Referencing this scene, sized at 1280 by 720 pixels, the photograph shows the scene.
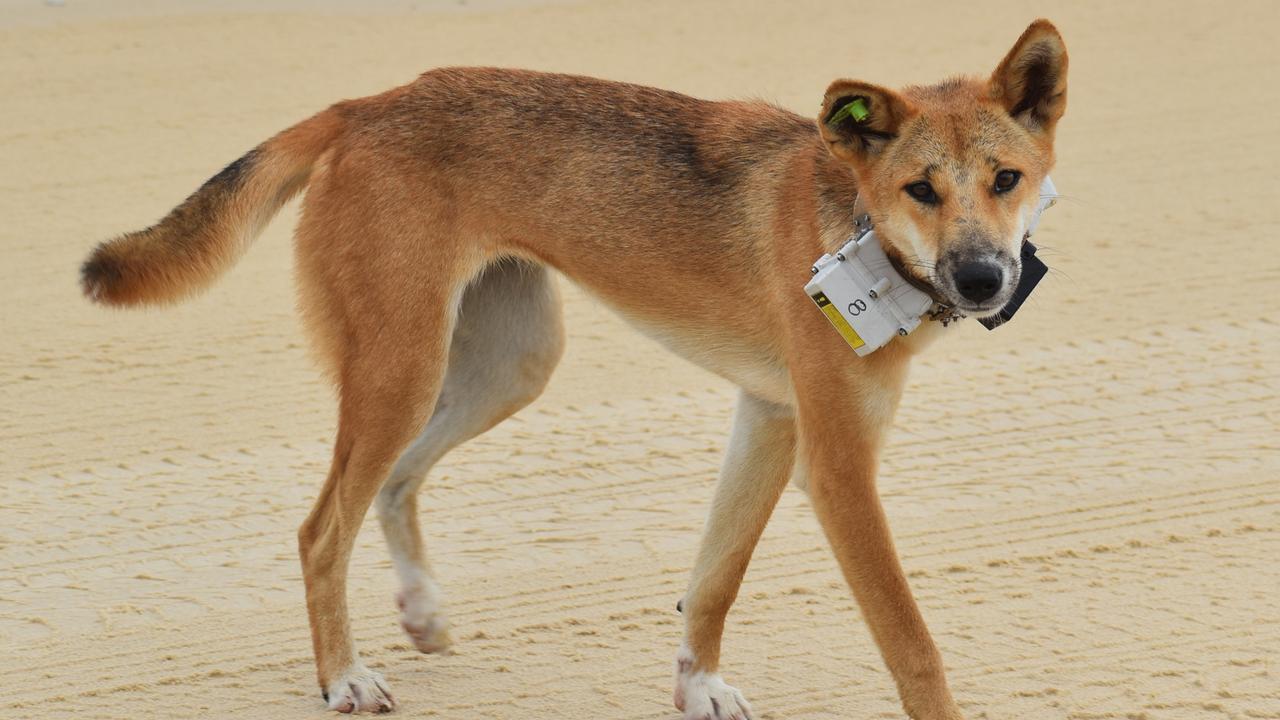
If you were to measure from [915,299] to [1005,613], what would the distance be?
144cm

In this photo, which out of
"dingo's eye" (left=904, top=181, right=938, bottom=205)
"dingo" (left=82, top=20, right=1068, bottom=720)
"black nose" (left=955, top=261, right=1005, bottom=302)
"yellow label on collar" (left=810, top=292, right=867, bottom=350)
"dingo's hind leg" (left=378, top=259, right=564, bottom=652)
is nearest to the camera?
"black nose" (left=955, top=261, right=1005, bottom=302)

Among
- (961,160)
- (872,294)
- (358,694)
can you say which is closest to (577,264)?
(872,294)

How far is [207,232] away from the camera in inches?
209

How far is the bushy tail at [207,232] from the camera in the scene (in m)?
5.25

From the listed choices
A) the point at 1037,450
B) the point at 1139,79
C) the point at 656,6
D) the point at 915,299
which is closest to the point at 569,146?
the point at 915,299

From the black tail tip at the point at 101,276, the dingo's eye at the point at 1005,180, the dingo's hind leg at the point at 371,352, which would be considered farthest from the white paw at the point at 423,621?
the dingo's eye at the point at 1005,180

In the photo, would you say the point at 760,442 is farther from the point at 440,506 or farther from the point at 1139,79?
the point at 1139,79

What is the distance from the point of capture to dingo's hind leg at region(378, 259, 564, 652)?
5574mm

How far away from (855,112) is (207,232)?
6.57ft

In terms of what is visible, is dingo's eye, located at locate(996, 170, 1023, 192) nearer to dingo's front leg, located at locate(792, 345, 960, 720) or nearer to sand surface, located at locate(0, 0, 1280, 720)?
dingo's front leg, located at locate(792, 345, 960, 720)

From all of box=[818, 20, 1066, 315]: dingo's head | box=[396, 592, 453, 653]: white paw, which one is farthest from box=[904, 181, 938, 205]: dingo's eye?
box=[396, 592, 453, 653]: white paw

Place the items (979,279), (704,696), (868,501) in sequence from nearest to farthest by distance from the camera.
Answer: (979,279) → (868,501) → (704,696)

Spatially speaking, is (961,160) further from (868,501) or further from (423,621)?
(423,621)

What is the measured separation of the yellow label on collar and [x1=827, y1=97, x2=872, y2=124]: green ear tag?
0.45m
